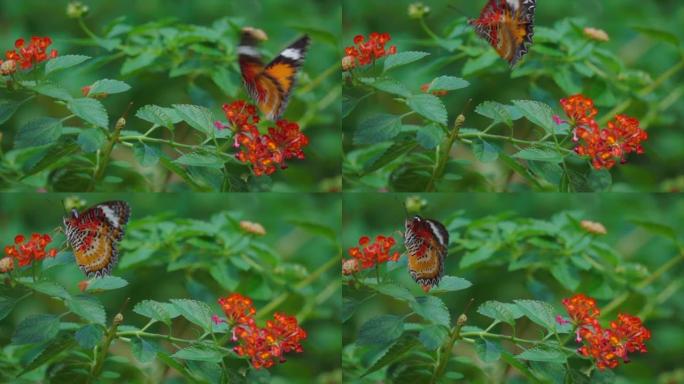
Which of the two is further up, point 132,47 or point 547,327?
point 132,47

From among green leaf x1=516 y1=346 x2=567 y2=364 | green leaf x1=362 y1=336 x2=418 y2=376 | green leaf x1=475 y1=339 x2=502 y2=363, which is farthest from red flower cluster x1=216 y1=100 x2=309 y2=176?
green leaf x1=516 y1=346 x2=567 y2=364

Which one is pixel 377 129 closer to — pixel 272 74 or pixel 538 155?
pixel 272 74

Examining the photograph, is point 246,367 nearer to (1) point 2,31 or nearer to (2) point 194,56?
(2) point 194,56

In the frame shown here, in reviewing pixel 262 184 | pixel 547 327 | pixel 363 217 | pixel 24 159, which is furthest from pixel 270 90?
pixel 547 327

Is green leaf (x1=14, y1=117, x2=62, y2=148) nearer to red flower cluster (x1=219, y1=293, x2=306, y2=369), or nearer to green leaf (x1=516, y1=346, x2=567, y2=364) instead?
red flower cluster (x1=219, y1=293, x2=306, y2=369)

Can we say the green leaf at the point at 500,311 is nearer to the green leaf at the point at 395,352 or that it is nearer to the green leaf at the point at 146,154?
the green leaf at the point at 395,352

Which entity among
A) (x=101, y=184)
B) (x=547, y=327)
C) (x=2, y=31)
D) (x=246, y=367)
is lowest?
(x=246, y=367)
